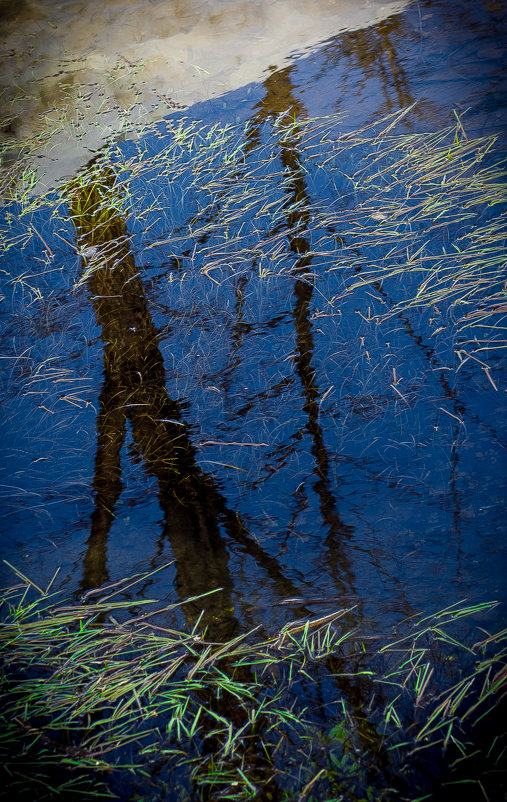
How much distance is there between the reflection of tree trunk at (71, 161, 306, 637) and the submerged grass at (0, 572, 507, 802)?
0.13m

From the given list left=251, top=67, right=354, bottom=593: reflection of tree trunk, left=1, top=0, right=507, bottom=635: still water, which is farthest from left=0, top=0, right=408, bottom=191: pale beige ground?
left=1, top=0, right=507, bottom=635: still water

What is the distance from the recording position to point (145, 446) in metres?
1.74

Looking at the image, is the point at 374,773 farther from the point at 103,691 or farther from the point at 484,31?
the point at 484,31

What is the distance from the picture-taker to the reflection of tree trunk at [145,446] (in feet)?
4.70

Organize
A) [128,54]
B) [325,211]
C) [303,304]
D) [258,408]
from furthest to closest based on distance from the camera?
1. [128,54]
2. [325,211]
3. [303,304]
4. [258,408]

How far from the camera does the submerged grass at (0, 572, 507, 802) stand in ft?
3.42

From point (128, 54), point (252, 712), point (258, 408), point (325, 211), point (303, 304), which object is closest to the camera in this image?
point (252, 712)

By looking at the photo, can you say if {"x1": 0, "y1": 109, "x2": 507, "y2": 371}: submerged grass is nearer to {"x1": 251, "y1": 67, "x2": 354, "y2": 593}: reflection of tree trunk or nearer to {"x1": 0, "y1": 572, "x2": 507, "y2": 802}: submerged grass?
{"x1": 251, "y1": 67, "x2": 354, "y2": 593}: reflection of tree trunk

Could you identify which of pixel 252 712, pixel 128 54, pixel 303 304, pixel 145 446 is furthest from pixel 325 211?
pixel 128 54

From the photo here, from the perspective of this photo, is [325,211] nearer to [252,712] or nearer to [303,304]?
[303,304]

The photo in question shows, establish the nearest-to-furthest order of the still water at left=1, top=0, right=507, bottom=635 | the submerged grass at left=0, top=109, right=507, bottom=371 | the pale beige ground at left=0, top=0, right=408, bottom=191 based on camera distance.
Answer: the still water at left=1, top=0, right=507, bottom=635, the submerged grass at left=0, top=109, right=507, bottom=371, the pale beige ground at left=0, top=0, right=408, bottom=191

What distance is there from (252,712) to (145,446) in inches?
33.8

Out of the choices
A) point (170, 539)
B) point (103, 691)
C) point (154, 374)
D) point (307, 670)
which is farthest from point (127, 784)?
point (154, 374)

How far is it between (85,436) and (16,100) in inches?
107
